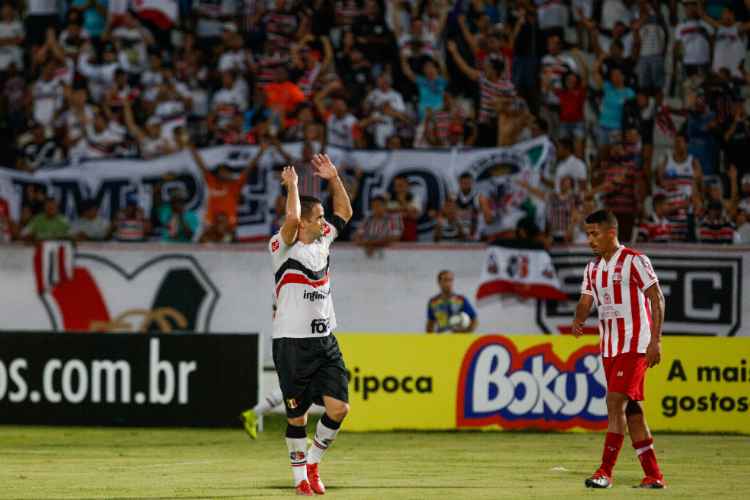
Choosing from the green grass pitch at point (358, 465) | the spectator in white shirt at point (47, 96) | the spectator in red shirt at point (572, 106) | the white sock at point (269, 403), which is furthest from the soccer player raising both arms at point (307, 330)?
the spectator in white shirt at point (47, 96)

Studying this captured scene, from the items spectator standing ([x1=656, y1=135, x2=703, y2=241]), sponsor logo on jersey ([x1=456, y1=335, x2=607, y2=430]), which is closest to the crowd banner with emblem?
spectator standing ([x1=656, y1=135, x2=703, y2=241])

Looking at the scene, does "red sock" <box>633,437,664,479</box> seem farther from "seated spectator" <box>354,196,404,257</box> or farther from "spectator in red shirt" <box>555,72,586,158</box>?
"spectator in red shirt" <box>555,72,586,158</box>

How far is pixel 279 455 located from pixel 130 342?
12.8 ft

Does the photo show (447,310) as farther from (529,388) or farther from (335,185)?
(335,185)

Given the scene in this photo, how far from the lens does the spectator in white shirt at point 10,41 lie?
23641 mm

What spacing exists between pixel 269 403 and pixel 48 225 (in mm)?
6304

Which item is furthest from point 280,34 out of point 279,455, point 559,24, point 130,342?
point 279,455

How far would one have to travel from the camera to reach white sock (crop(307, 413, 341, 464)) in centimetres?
1084

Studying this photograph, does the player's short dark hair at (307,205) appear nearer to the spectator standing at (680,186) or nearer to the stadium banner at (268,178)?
the stadium banner at (268,178)

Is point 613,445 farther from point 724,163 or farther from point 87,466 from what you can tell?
point 724,163

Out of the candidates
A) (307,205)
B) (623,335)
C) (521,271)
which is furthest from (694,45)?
(307,205)

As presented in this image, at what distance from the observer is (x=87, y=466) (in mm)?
13102

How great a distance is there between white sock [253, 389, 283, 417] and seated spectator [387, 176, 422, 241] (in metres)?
4.64

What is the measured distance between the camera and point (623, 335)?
1109cm
